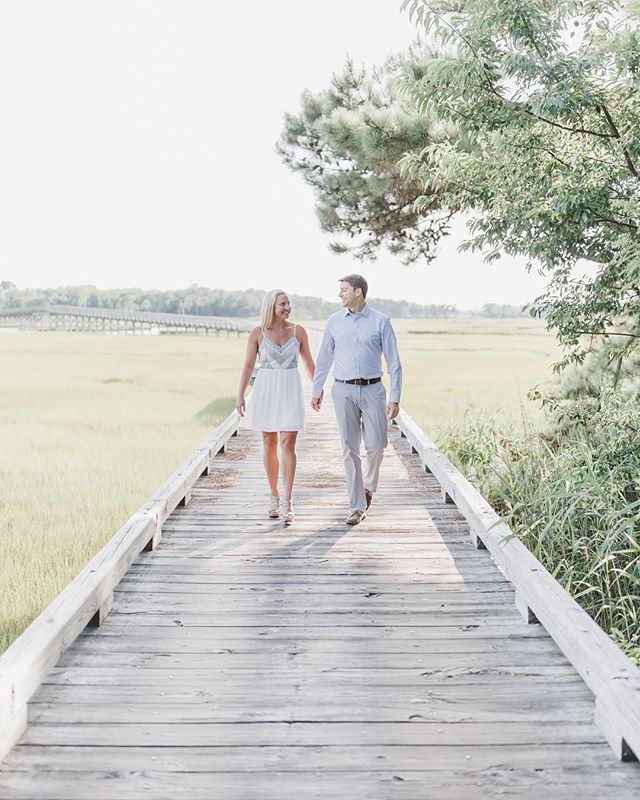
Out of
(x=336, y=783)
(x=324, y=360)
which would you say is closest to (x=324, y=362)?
(x=324, y=360)

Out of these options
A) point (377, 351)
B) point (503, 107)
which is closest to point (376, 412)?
point (377, 351)

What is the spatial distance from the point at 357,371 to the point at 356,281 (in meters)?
0.64

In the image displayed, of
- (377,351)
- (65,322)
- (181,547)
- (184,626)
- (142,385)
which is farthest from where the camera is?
(65,322)

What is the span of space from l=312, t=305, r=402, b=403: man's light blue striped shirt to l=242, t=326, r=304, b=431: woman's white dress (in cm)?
19

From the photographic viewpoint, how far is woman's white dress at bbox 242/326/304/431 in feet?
17.8

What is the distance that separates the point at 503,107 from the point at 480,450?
525 centimetres

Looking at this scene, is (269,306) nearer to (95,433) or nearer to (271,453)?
(271,453)

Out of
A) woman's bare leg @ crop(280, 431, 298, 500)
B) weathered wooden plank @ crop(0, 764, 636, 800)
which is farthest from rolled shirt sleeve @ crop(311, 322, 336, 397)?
weathered wooden plank @ crop(0, 764, 636, 800)

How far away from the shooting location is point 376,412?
217 inches

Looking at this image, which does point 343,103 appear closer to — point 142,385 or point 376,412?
point 376,412

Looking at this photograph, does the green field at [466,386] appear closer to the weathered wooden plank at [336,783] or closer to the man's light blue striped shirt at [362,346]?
the man's light blue striped shirt at [362,346]

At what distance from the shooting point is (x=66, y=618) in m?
3.19

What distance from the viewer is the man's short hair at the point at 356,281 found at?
17.5ft

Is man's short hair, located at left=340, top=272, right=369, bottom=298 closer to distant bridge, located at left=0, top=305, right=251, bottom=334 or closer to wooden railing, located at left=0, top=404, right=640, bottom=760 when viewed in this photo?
wooden railing, located at left=0, top=404, right=640, bottom=760
